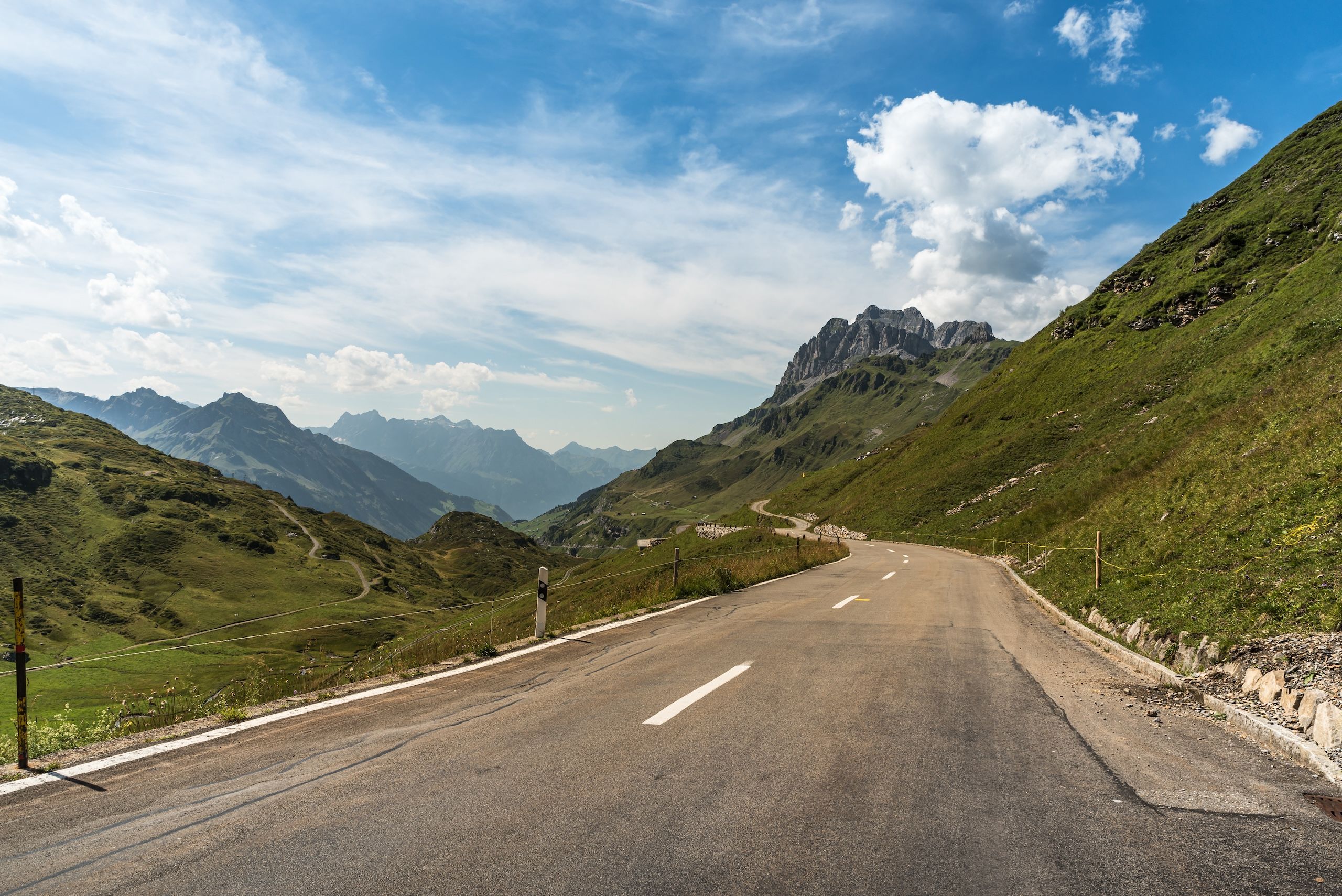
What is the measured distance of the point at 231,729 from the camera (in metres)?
6.28

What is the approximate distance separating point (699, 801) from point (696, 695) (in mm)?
2896

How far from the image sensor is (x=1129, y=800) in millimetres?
4645

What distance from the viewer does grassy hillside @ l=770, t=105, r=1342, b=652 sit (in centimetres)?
1064

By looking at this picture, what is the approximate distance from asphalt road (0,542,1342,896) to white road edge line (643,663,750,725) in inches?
2.3

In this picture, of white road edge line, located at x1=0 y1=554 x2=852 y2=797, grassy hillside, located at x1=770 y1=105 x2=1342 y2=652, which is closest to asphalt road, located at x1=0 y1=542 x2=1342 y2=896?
white road edge line, located at x1=0 y1=554 x2=852 y2=797

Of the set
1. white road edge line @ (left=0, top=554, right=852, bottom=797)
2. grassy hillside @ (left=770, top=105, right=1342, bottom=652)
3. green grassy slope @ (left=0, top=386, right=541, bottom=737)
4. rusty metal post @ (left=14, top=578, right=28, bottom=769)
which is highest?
grassy hillside @ (left=770, top=105, right=1342, bottom=652)

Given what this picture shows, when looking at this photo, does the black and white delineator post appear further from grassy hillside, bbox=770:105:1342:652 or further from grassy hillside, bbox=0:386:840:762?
grassy hillside, bbox=770:105:1342:652

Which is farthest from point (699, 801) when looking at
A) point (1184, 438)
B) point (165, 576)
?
point (165, 576)

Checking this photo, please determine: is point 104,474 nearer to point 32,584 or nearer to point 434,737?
point 32,584

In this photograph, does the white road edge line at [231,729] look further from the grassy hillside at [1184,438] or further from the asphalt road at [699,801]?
the grassy hillside at [1184,438]

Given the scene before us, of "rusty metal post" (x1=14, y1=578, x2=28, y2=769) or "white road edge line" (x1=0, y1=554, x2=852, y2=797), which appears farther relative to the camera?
"rusty metal post" (x1=14, y1=578, x2=28, y2=769)

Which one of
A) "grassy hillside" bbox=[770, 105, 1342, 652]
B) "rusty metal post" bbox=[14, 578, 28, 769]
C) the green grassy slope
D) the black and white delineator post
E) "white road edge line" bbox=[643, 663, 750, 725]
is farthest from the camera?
the green grassy slope

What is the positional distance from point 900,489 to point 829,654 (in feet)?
231

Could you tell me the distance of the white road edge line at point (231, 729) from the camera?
4.93 m
